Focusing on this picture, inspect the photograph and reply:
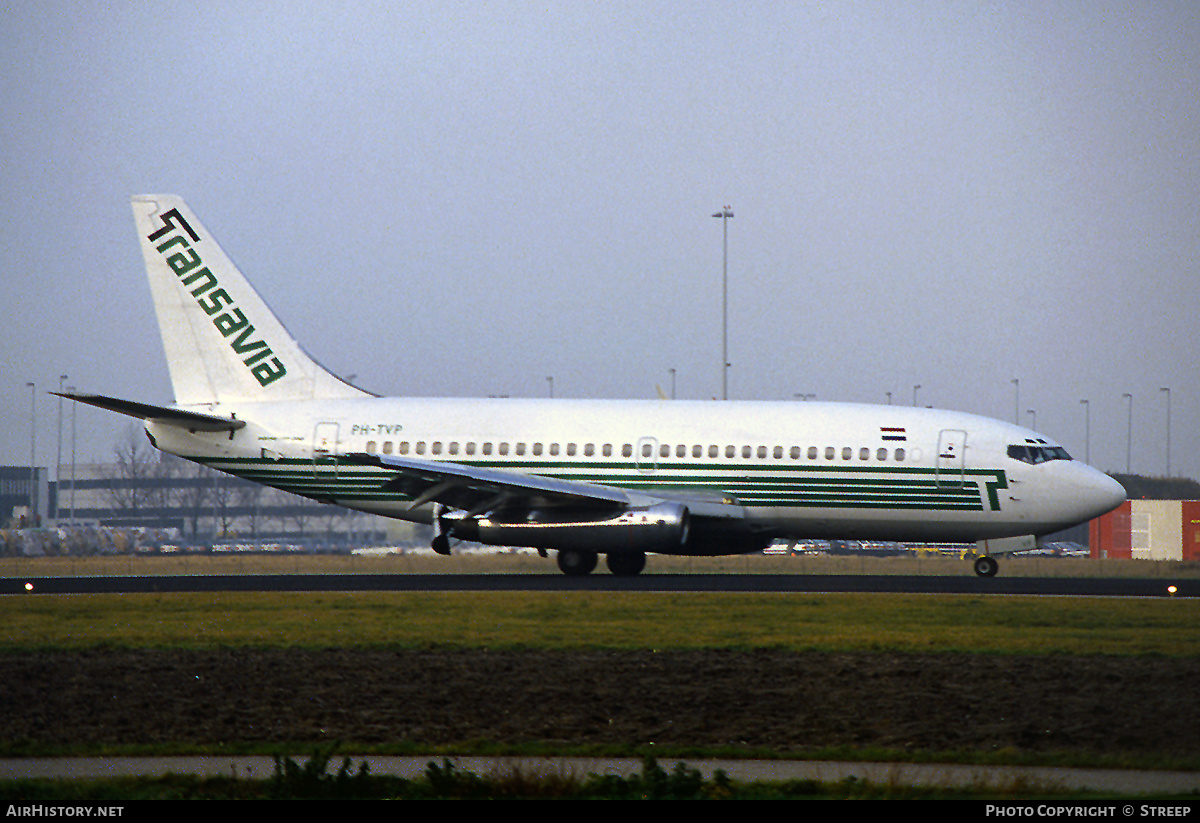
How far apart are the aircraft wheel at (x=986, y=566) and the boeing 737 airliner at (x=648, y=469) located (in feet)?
0.16

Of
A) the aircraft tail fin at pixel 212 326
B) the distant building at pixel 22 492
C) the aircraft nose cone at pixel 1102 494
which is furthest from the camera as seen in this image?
the distant building at pixel 22 492

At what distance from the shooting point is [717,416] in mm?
34312

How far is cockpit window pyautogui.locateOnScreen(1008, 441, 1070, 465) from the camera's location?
33062mm

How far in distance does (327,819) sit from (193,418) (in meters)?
27.7

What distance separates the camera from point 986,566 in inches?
1324

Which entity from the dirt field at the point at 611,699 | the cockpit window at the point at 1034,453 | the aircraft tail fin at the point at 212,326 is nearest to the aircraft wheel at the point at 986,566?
the cockpit window at the point at 1034,453

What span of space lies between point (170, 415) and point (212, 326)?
3456 mm

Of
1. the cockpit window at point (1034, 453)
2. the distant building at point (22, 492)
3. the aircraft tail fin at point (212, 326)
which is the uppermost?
the aircraft tail fin at point (212, 326)

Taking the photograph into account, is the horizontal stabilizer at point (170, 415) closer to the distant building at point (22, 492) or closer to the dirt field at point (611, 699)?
the dirt field at point (611, 699)

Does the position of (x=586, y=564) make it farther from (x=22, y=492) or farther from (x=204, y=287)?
(x=22, y=492)

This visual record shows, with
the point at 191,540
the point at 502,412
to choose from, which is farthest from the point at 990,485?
the point at 191,540

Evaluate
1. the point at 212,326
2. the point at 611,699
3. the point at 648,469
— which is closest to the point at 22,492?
the point at 212,326

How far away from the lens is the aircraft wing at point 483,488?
31.3 metres

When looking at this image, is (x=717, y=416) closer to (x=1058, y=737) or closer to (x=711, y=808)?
(x=1058, y=737)
